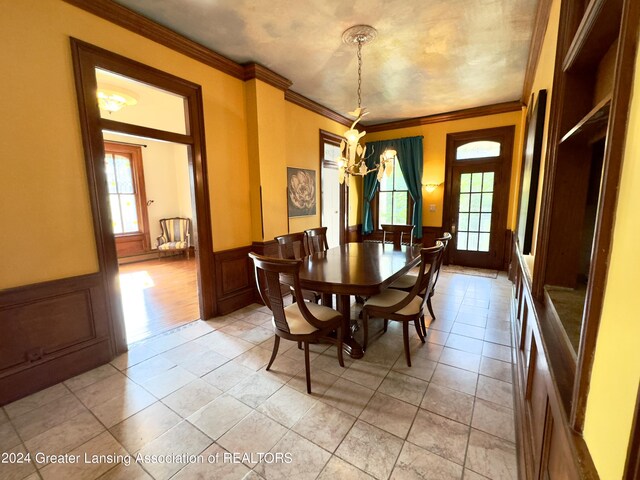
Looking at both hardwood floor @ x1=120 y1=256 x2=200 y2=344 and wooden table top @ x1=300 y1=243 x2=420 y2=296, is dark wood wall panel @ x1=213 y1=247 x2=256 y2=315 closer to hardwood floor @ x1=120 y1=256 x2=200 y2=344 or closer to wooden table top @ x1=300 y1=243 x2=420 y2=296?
hardwood floor @ x1=120 y1=256 x2=200 y2=344

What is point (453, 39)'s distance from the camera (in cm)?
287

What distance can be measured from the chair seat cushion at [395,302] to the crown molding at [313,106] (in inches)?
130

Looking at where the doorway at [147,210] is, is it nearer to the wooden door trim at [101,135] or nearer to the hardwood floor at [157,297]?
the hardwood floor at [157,297]

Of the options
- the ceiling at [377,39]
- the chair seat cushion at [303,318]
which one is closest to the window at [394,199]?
the ceiling at [377,39]

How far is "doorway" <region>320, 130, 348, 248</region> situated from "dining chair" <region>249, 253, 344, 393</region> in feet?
10.3

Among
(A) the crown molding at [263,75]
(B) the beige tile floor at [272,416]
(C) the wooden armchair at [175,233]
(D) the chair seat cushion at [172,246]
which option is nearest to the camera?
(B) the beige tile floor at [272,416]

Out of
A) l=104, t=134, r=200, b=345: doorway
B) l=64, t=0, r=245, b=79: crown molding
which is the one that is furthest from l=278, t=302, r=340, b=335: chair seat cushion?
l=64, t=0, r=245, b=79: crown molding

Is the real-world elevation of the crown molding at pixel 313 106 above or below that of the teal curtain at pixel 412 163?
above

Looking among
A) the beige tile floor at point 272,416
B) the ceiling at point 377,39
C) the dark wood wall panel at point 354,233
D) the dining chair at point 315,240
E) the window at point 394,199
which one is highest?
the ceiling at point 377,39

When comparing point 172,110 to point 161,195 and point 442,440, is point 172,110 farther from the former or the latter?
point 442,440

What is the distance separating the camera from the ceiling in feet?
7.85

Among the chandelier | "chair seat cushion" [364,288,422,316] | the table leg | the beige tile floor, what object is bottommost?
the beige tile floor

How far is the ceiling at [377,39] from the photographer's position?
239 centimetres

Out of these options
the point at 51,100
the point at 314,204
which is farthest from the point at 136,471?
the point at 314,204
